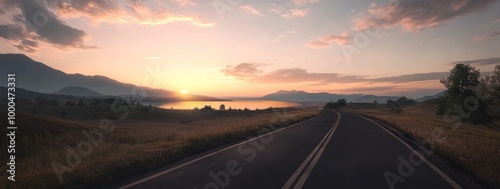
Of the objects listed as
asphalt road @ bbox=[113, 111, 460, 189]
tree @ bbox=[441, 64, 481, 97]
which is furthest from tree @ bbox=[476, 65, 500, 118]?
asphalt road @ bbox=[113, 111, 460, 189]

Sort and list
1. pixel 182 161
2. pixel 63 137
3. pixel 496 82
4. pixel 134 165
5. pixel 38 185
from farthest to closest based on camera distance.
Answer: pixel 496 82 → pixel 63 137 → pixel 182 161 → pixel 134 165 → pixel 38 185

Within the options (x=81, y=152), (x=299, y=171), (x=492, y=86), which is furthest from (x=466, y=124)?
(x=81, y=152)

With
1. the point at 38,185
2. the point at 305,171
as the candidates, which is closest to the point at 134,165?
the point at 38,185

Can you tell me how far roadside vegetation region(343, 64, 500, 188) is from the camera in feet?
28.4

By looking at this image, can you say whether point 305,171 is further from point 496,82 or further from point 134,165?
point 496,82

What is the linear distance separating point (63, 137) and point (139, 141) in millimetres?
3270

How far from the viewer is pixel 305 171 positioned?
757cm

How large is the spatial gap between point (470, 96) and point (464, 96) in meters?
1.50

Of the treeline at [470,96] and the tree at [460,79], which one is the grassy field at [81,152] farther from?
the tree at [460,79]

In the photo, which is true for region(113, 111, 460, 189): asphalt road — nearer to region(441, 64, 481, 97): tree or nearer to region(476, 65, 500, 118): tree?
region(476, 65, 500, 118): tree

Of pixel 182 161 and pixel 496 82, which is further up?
pixel 496 82

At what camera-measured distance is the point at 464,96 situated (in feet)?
167

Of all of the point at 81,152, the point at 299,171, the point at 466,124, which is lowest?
the point at 466,124

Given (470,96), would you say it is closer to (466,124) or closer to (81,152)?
(466,124)
